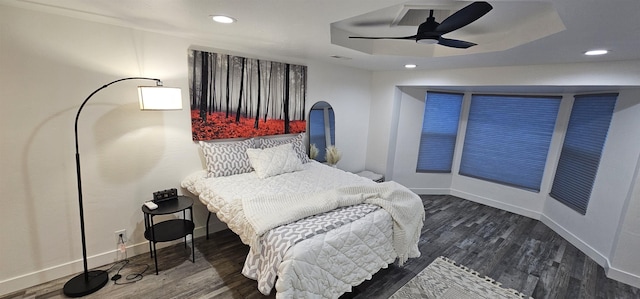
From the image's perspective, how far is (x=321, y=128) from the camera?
4.02 meters

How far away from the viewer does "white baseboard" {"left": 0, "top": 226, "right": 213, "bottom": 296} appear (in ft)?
6.97

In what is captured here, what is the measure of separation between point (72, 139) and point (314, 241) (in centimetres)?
221

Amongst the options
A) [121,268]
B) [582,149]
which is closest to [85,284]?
[121,268]

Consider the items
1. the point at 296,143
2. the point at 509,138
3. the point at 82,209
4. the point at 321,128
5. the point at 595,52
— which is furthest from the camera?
the point at 509,138

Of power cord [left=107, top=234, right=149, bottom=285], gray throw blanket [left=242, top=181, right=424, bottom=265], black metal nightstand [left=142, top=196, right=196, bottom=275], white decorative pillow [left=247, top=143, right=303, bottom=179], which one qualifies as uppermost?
white decorative pillow [left=247, top=143, right=303, bottom=179]

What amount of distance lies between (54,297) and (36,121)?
1391 mm

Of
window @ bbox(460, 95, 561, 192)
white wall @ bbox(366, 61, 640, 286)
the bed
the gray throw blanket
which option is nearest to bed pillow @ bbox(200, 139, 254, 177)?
the bed

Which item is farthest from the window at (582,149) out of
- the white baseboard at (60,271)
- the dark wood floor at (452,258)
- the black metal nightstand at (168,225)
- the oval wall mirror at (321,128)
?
the white baseboard at (60,271)

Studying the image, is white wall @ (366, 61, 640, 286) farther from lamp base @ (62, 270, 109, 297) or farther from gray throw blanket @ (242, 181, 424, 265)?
lamp base @ (62, 270, 109, 297)

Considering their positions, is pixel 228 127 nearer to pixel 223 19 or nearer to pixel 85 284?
pixel 223 19

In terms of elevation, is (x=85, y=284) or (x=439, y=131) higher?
(x=439, y=131)

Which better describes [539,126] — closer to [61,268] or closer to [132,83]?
[132,83]

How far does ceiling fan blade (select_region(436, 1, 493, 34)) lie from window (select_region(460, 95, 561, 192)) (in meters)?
3.21

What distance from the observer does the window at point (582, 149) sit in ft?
10.3
